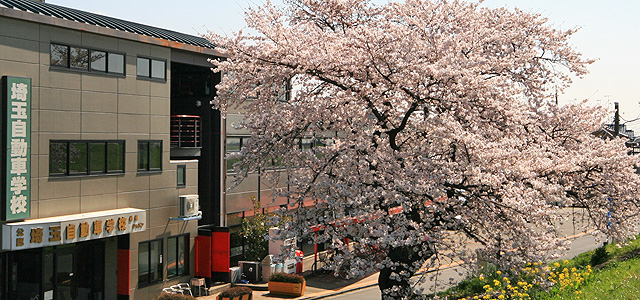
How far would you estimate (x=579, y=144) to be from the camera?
798 inches

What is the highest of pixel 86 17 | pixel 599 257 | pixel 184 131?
pixel 86 17

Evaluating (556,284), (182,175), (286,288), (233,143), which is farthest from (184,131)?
(556,284)

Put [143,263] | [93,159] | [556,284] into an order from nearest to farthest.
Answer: [556,284], [93,159], [143,263]

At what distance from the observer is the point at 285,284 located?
27984 mm

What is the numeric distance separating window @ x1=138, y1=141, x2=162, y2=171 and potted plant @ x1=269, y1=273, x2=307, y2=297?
24.6 feet

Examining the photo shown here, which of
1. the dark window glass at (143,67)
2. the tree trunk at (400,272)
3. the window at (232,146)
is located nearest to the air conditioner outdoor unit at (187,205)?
the window at (232,146)

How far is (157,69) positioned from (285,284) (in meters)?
11.4

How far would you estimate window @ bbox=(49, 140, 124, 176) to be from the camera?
72.0 ft

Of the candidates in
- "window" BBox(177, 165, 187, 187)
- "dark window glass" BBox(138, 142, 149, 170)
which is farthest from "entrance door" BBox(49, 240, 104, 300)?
"window" BBox(177, 165, 187, 187)

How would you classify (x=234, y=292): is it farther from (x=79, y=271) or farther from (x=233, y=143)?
(x=233, y=143)

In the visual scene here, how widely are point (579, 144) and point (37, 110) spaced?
743 inches

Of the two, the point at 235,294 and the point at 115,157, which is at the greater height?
the point at 115,157

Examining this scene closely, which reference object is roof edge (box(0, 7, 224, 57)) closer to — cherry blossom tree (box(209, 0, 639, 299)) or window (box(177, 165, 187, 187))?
window (box(177, 165, 187, 187))

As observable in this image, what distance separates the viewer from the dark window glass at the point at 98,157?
2328 centimetres
